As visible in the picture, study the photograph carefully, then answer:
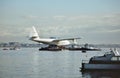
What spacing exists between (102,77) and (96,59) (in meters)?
3.93

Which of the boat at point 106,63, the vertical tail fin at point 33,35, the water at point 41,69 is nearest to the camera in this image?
the water at point 41,69

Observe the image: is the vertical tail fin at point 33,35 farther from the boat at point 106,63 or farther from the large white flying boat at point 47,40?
the boat at point 106,63

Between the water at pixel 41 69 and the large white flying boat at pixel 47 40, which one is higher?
the large white flying boat at pixel 47 40

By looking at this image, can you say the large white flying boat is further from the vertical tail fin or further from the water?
the water

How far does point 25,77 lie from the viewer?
29984 mm

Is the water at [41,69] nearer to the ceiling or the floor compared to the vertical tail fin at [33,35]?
nearer to the floor

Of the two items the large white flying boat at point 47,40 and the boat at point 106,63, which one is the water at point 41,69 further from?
the large white flying boat at point 47,40

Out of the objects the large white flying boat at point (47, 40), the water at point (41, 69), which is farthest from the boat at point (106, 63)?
the large white flying boat at point (47, 40)

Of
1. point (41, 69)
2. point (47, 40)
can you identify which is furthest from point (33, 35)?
point (41, 69)

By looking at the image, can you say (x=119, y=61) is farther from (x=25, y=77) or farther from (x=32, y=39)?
(x=32, y=39)

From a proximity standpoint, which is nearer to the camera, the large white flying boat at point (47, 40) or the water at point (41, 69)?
the water at point (41, 69)

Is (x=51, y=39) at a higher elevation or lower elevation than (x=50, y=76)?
higher

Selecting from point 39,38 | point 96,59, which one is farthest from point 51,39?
point 96,59

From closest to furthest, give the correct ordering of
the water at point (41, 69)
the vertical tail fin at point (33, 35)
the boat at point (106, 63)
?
1. the water at point (41, 69)
2. the boat at point (106, 63)
3. the vertical tail fin at point (33, 35)
